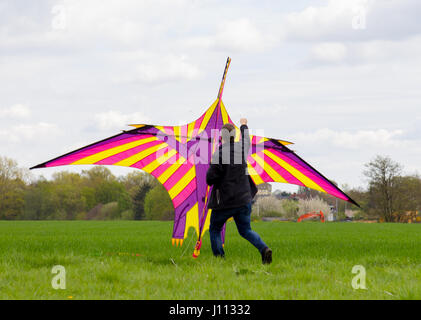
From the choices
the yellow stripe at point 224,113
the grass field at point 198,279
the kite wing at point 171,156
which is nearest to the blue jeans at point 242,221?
the grass field at point 198,279

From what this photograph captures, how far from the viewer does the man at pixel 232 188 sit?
706 centimetres

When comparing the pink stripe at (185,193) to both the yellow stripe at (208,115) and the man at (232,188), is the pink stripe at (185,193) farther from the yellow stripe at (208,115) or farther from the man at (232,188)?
the man at (232,188)

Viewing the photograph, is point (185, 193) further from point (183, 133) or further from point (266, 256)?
point (266, 256)

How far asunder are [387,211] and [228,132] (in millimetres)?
53543

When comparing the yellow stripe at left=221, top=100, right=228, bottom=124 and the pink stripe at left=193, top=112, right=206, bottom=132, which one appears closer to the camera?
the pink stripe at left=193, top=112, right=206, bottom=132

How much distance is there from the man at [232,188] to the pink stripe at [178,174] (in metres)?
1.80

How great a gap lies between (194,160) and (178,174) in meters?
0.43

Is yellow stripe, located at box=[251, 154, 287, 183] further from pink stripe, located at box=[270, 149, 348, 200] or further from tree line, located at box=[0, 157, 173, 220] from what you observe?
tree line, located at box=[0, 157, 173, 220]

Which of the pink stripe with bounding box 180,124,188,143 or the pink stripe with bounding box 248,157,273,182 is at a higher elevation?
the pink stripe with bounding box 180,124,188,143

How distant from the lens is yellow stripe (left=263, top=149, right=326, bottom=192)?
8.90m

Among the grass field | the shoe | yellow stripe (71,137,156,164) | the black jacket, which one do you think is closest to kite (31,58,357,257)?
yellow stripe (71,137,156,164)

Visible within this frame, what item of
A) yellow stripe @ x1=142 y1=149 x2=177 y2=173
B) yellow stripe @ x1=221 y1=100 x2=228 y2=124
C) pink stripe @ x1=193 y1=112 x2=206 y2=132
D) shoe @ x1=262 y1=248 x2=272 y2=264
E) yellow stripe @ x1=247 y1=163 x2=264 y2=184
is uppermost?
yellow stripe @ x1=221 y1=100 x2=228 y2=124

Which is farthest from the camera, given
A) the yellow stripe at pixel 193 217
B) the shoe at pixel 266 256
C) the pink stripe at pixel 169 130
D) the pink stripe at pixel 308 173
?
the yellow stripe at pixel 193 217
